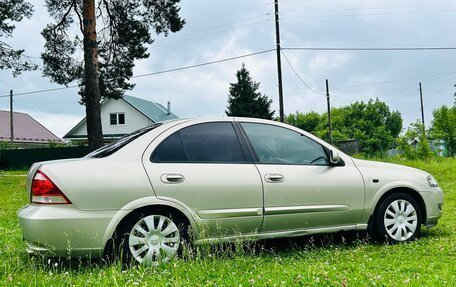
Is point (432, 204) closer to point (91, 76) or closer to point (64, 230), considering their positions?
point (64, 230)

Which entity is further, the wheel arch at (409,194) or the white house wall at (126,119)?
the white house wall at (126,119)

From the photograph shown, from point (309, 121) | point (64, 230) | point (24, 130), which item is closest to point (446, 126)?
point (309, 121)

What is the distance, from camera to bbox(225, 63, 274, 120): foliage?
37375 millimetres

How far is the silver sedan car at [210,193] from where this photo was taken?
3754mm

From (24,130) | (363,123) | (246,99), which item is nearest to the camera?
(246,99)

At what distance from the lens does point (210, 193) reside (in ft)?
13.6

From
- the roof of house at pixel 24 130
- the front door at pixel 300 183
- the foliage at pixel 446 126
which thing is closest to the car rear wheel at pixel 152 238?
the front door at pixel 300 183

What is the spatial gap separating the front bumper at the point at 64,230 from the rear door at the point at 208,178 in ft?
1.99

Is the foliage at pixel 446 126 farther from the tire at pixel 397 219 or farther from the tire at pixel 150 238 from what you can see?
the tire at pixel 150 238

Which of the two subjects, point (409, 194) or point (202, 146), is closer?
point (202, 146)

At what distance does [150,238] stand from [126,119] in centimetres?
3851

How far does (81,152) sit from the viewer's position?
29500 millimetres

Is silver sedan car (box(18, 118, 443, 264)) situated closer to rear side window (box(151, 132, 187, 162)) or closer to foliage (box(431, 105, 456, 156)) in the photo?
rear side window (box(151, 132, 187, 162))

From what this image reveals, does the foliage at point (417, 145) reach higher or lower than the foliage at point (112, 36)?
lower
